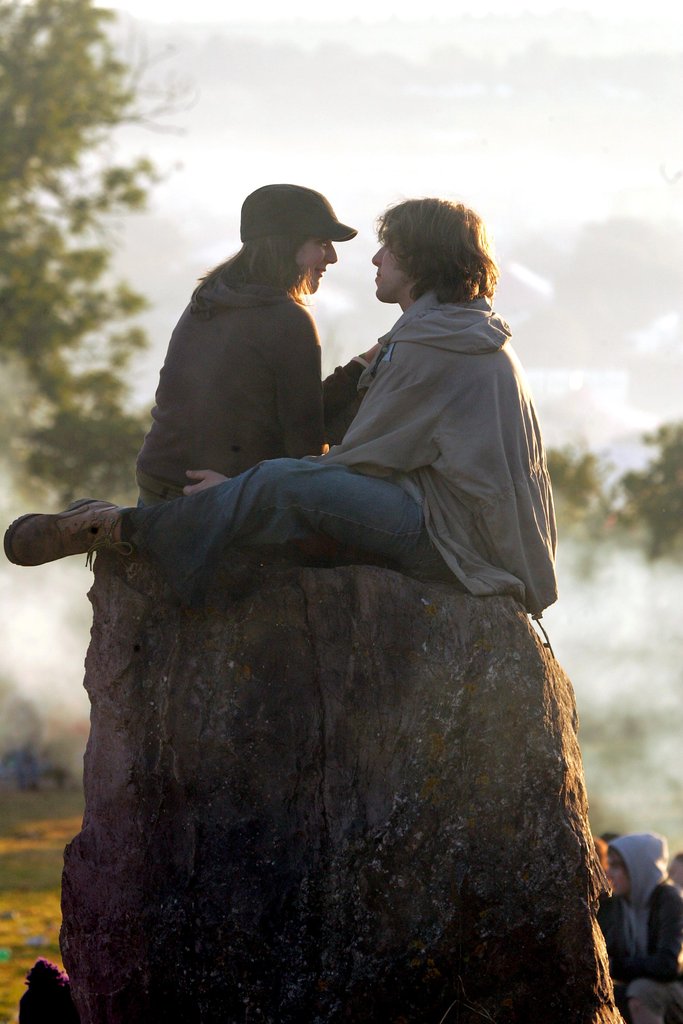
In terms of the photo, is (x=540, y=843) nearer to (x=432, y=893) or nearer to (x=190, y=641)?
(x=432, y=893)

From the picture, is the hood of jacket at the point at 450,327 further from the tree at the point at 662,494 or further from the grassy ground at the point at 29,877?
the tree at the point at 662,494

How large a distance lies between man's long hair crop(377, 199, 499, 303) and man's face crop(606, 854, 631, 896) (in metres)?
3.57

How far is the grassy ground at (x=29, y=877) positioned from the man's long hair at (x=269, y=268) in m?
3.67

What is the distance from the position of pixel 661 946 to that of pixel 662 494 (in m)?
14.5

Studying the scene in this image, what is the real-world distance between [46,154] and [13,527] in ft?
65.5

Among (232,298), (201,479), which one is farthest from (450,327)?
(201,479)

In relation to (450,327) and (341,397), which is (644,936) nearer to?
(341,397)

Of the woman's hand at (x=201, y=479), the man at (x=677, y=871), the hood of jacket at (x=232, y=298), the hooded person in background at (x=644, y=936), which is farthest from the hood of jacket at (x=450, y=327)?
the man at (x=677, y=871)

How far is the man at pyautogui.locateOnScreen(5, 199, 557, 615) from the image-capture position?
447 cm

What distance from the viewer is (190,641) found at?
182 inches

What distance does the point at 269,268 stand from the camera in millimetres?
4992

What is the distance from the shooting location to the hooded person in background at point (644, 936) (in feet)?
22.1

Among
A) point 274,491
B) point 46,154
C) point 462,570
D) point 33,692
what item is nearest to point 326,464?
point 274,491

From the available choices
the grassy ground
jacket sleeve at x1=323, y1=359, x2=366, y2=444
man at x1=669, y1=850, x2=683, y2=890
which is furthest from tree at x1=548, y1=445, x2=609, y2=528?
jacket sleeve at x1=323, y1=359, x2=366, y2=444
